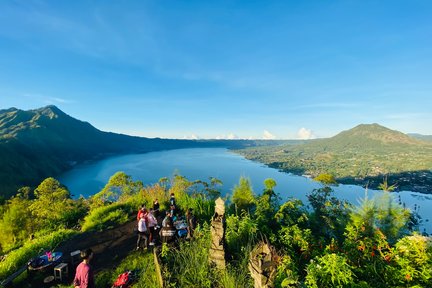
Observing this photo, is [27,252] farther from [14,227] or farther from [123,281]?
[14,227]

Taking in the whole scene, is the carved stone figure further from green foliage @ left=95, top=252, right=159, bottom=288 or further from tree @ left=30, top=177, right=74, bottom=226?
tree @ left=30, top=177, right=74, bottom=226

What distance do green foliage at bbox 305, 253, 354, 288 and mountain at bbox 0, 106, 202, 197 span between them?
158 feet

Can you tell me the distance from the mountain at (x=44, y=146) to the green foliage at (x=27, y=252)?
131 feet

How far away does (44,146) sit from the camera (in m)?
104

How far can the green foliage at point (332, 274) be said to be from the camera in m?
2.55

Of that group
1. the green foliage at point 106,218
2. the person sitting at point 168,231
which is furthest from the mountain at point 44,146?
the person sitting at point 168,231

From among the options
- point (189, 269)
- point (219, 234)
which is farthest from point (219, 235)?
point (189, 269)

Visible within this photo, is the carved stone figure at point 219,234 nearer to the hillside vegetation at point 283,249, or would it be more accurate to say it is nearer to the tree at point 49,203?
the hillside vegetation at point 283,249

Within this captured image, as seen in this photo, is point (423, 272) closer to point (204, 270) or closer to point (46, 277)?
point (204, 270)

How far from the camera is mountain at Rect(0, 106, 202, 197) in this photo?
6436cm

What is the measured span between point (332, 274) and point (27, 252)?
834 centimetres

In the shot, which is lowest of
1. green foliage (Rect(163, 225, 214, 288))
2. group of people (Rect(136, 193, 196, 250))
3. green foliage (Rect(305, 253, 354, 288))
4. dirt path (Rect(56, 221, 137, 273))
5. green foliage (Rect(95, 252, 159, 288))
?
dirt path (Rect(56, 221, 137, 273))

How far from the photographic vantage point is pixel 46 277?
207 inches

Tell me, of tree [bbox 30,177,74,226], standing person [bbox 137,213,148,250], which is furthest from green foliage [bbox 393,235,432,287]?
tree [bbox 30,177,74,226]
